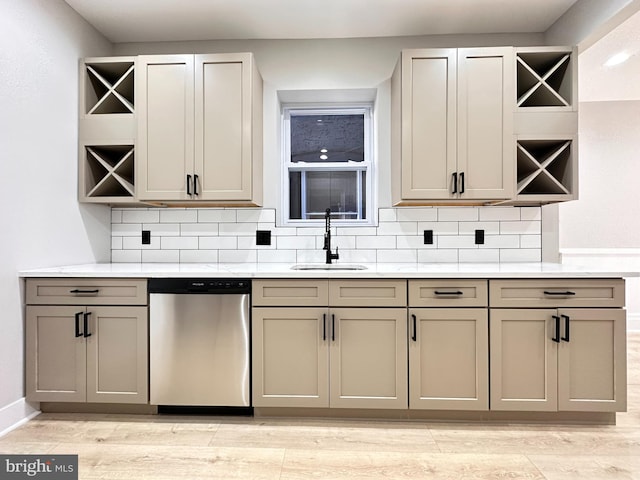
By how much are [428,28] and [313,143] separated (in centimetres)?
115

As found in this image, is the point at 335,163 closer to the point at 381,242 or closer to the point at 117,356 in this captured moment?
the point at 381,242

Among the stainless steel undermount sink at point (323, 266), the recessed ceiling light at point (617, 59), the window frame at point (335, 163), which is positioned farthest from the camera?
the recessed ceiling light at point (617, 59)

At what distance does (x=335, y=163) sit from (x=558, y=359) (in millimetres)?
1950

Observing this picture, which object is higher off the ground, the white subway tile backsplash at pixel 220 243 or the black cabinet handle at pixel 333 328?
the white subway tile backsplash at pixel 220 243

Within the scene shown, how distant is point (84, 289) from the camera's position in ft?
7.24

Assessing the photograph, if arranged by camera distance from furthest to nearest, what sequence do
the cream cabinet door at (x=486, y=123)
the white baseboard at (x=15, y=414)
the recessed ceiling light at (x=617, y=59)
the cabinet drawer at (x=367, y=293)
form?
the recessed ceiling light at (x=617, y=59)
the cream cabinet door at (x=486, y=123)
the cabinet drawer at (x=367, y=293)
the white baseboard at (x=15, y=414)

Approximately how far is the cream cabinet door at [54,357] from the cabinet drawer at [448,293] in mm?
1882

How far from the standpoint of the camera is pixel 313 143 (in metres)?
3.12

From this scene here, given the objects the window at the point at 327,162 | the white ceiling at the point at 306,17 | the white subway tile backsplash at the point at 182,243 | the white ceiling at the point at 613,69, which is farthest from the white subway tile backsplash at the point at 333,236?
the white ceiling at the point at 613,69

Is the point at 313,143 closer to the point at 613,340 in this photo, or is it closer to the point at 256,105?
the point at 256,105

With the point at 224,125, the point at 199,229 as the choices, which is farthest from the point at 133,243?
the point at 224,125

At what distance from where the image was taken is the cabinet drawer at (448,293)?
2141 mm

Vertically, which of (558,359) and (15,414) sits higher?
(558,359)

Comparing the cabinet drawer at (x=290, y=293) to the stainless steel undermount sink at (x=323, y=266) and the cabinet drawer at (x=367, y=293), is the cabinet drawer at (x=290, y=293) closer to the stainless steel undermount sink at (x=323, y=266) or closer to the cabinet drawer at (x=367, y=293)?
the cabinet drawer at (x=367, y=293)
